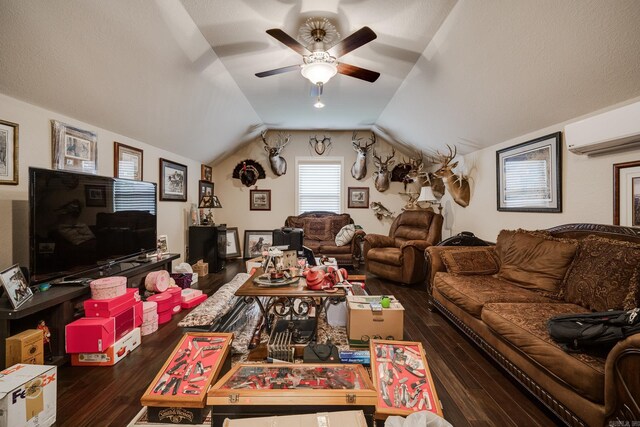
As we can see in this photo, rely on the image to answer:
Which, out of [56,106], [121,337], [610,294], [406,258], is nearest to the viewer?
[610,294]

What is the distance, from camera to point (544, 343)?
1.50m

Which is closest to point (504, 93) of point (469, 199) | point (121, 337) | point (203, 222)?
point (469, 199)

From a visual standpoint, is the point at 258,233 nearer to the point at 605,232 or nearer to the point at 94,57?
the point at 94,57

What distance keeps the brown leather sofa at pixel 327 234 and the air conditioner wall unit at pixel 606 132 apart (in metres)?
3.25

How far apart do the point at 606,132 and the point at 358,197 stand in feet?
13.7

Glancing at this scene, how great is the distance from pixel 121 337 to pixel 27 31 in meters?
2.27

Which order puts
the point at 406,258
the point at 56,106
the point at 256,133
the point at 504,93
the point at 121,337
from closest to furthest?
1. the point at 121,337
2. the point at 56,106
3. the point at 504,93
4. the point at 406,258
5. the point at 256,133

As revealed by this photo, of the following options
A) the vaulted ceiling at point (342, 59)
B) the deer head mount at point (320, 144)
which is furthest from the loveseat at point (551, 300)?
the deer head mount at point (320, 144)

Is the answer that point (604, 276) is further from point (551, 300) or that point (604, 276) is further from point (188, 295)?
point (188, 295)

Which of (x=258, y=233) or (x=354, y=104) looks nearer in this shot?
(x=354, y=104)

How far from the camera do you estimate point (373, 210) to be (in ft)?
19.7

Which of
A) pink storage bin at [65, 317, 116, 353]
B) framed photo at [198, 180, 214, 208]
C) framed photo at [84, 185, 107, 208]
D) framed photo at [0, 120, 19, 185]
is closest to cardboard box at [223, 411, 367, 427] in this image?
pink storage bin at [65, 317, 116, 353]

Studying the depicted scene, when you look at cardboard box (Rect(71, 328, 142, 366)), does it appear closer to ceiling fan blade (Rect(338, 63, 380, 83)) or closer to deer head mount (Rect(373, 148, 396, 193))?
ceiling fan blade (Rect(338, 63, 380, 83))

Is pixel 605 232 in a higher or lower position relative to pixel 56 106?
lower
